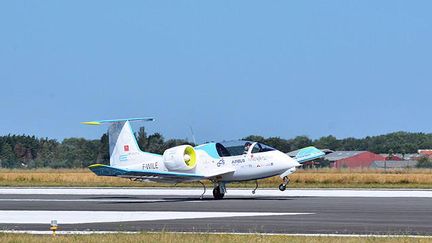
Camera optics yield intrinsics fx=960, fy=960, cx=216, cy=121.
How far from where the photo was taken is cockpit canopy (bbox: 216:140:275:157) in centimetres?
3566

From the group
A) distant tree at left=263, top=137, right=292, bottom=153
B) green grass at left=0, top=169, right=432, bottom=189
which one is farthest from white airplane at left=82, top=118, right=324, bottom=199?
distant tree at left=263, top=137, right=292, bottom=153

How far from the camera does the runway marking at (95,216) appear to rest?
989 inches

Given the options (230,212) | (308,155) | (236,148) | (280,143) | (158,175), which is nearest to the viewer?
(230,212)

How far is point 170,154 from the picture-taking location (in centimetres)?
3659

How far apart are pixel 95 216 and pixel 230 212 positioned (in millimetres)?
3987

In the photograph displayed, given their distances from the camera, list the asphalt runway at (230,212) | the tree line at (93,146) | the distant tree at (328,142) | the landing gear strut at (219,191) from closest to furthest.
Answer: the asphalt runway at (230,212)
the landing gear strut at (219,191)
the tree line at (93,146)
the distant tree at (328,142)

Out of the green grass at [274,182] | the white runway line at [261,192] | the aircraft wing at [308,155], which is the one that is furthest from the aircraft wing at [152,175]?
the green grass at [274,182]

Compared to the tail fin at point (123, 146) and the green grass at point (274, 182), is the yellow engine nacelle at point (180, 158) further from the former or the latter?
the green grass at point (274, 182)

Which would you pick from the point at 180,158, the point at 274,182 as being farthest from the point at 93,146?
the point at 180,158

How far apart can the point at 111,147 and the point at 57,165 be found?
4531 centimetres

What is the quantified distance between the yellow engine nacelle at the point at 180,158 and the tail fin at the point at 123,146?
1.22 m

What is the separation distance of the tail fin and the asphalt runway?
4.80 ft

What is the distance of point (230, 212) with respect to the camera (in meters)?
27.9

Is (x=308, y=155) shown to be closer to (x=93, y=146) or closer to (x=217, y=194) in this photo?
(x=217, y=194)
